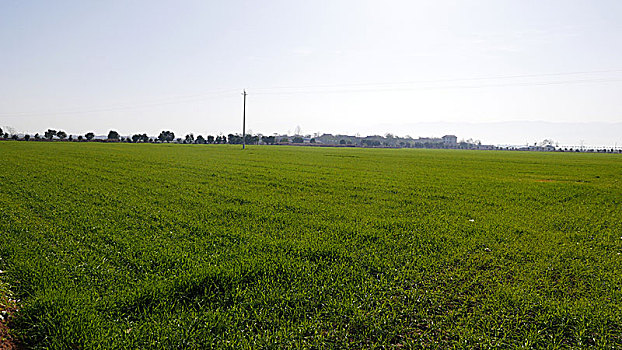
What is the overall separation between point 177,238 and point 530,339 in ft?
19.4

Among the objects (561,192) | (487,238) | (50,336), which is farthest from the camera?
(561,192)

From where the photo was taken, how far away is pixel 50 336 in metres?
3.86

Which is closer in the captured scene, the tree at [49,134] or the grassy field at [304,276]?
the grassy field at [304,276]

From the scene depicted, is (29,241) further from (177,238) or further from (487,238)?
(487,238)

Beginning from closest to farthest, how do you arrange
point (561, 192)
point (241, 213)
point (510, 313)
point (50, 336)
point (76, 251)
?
1. point (50, 336)
2. point (510, 313)
3. point (76, 251)
4. point (241, 213)
5. point (561, 192)

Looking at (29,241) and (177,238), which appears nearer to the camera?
(29,241)

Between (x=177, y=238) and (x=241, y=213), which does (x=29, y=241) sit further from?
(x=241, y=213)

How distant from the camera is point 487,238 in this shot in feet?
26.1

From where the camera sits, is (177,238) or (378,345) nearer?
(378,345)

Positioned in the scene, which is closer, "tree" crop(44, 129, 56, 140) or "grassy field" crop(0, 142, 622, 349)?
"grassy field" crop(0, 142, 622, 349)

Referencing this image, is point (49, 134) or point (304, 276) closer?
point (304, 276)

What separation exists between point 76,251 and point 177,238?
Answer: 1.67 meters

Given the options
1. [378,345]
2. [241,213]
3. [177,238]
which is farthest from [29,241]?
[378,345]

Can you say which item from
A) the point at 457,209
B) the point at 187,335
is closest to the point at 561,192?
the point at 457,209
